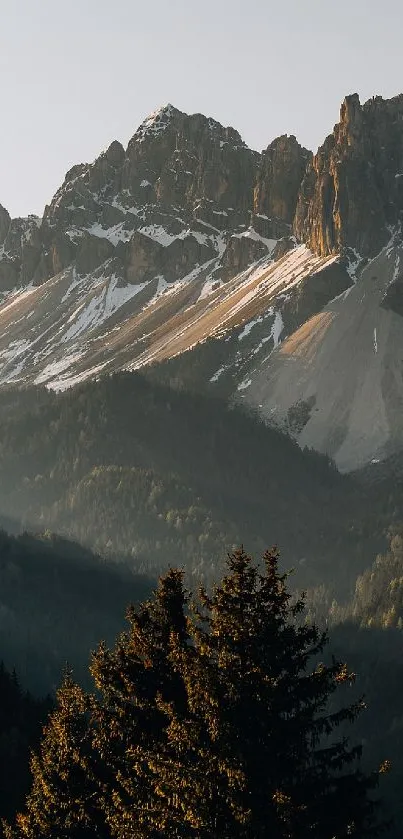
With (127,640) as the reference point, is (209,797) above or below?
below

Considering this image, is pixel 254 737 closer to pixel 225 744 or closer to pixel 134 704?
pixel 225 744

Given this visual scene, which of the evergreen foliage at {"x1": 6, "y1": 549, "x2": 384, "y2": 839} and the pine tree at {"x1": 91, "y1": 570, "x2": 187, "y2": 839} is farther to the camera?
the pine tree at {"x1": 91, "y1": 570, "x2": 187, "y2": 839}

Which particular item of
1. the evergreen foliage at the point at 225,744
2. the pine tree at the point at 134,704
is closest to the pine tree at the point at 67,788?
the evergreen foliage at the point at 225,744

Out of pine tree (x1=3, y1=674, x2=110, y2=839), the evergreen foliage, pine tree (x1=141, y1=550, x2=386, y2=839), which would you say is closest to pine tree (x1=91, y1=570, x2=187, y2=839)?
the evergreen foliage

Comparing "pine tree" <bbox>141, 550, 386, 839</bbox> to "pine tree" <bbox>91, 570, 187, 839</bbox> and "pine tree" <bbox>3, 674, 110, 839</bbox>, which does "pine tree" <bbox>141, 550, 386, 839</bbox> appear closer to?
"pine tree" <bbox>91, 570, 187, 839</bbox>

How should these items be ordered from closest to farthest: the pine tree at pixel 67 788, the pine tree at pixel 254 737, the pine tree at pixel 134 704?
the pine tree at pixel 254 737
the pine tree at pixel 134 704
the pine tree at pixel 67 788

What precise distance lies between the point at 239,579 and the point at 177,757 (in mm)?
5260

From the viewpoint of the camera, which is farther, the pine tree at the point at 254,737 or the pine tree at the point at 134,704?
the pine tree at the point at 134,704

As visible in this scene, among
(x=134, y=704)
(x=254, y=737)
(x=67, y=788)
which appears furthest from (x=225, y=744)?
(x=67, y=788)

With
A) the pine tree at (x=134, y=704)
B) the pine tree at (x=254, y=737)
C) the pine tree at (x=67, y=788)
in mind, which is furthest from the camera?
the pine tree at (x=67, y=788)

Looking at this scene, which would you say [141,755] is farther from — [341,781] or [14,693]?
[14,693]

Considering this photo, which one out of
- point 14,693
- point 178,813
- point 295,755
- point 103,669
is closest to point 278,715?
point 295,755

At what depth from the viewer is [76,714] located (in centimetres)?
4381

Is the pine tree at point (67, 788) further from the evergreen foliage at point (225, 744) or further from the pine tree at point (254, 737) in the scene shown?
the pine tree at point (254, 737)
